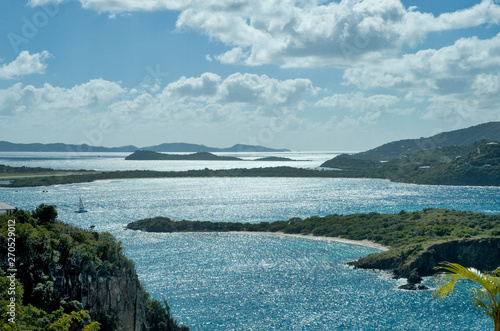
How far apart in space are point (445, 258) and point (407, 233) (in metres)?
15.5

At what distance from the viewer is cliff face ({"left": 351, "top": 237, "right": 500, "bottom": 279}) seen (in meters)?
65.9

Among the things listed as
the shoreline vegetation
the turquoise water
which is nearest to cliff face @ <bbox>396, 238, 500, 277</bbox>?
the shoreline vegetation

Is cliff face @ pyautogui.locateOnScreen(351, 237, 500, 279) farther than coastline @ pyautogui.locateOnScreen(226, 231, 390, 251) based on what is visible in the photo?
No

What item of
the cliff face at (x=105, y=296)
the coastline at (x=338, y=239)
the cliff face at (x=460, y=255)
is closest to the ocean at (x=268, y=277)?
the coastline at (x=338, y=239)

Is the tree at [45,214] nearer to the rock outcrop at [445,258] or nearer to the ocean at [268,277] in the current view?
the ocean at [268,277]

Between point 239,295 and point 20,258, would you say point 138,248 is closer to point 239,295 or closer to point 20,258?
point 239,295

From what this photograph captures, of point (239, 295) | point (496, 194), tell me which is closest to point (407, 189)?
point (496, 194)

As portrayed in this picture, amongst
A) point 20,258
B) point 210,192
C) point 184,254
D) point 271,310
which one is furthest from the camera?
point 210,192

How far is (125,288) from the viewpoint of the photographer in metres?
35.1

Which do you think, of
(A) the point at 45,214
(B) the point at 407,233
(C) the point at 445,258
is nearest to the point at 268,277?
(C) the point at 445,258

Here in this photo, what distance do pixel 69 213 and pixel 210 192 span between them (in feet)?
228

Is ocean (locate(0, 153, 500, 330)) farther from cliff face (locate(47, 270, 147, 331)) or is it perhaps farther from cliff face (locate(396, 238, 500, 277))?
cliff face (locate(47, 270, 147, 331))

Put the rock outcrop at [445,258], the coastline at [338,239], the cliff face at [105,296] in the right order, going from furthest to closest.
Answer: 1. the coastline at [338,239]
2. the rock outcrop at [445,258]
3. the cliff face at [105,296]

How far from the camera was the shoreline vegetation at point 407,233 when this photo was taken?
67.1 metres
